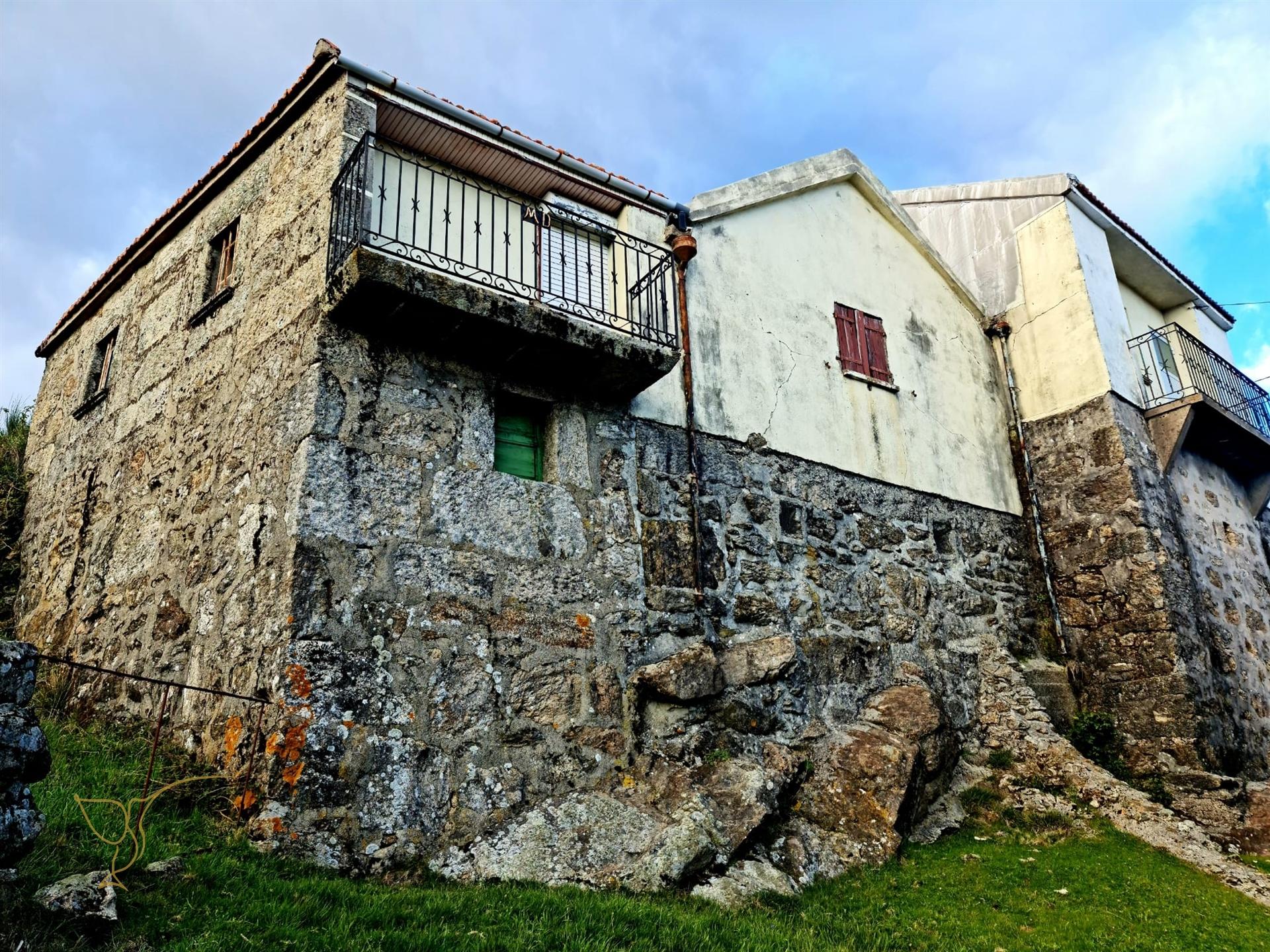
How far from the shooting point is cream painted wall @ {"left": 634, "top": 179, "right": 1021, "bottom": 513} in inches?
352

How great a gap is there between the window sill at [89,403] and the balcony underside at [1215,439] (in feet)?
38.4

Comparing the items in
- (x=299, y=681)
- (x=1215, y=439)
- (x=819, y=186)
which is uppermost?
(x=819, y=186)

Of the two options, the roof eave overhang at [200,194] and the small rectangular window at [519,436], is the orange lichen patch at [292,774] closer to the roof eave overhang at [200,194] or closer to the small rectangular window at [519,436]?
the small rectangular window at [519,436]

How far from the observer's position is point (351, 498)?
20.5ft

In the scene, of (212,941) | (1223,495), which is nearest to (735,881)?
(212,941)

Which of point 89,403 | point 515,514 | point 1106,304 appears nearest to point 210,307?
point 89,403

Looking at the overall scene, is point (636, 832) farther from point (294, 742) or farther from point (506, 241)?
point (506, 241)

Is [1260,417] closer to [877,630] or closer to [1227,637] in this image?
[1227,637]

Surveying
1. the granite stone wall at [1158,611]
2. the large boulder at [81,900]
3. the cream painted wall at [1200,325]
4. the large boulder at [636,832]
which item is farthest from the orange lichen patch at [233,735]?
the cream painted wall at [1200,325]

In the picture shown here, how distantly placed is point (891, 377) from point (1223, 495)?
17.2 feet

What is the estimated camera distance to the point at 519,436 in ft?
24.1

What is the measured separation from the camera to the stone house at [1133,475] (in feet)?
30.8

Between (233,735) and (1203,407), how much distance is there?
35.8 ft

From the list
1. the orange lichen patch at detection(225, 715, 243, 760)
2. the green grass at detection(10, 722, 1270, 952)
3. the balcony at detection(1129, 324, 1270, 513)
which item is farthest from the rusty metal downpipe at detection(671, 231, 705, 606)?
the balcony at detection(1129, 324, 1270, 513)
